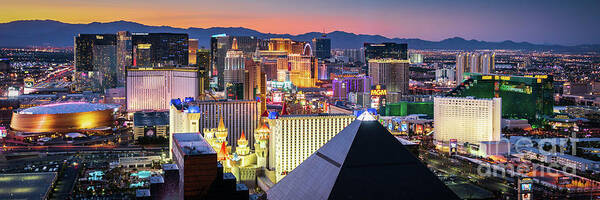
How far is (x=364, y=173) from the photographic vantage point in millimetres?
21484

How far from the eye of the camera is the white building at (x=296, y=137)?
45.4 metres

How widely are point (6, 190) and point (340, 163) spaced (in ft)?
97.7

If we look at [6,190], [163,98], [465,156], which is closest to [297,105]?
[163,98]

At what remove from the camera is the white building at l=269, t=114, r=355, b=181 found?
149 ft

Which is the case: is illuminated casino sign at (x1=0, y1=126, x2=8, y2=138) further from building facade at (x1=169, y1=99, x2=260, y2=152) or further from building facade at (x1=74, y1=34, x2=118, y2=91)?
building facade at (x1=74, y1=34, x2=118, y2=91)

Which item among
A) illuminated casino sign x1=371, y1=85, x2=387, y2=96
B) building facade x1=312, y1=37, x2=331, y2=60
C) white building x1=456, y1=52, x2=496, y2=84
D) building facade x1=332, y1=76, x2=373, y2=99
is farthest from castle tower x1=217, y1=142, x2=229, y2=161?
building facade x1=312, y1=37, x2=331, y2=60

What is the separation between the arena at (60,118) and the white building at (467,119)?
42.7 metres

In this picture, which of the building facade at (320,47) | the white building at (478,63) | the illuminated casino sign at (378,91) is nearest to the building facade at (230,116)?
the illuminated casino sign at (378,91)

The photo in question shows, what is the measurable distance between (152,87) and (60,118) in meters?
20.1

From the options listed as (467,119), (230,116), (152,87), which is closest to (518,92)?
(467,119)

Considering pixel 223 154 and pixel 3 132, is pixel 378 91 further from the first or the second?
pixel 223 154

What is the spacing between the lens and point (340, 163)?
21.7 m

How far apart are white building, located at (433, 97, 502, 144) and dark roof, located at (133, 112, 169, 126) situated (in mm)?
31372

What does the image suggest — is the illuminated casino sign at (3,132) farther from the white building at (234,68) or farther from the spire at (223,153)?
the spire at (223,153)
